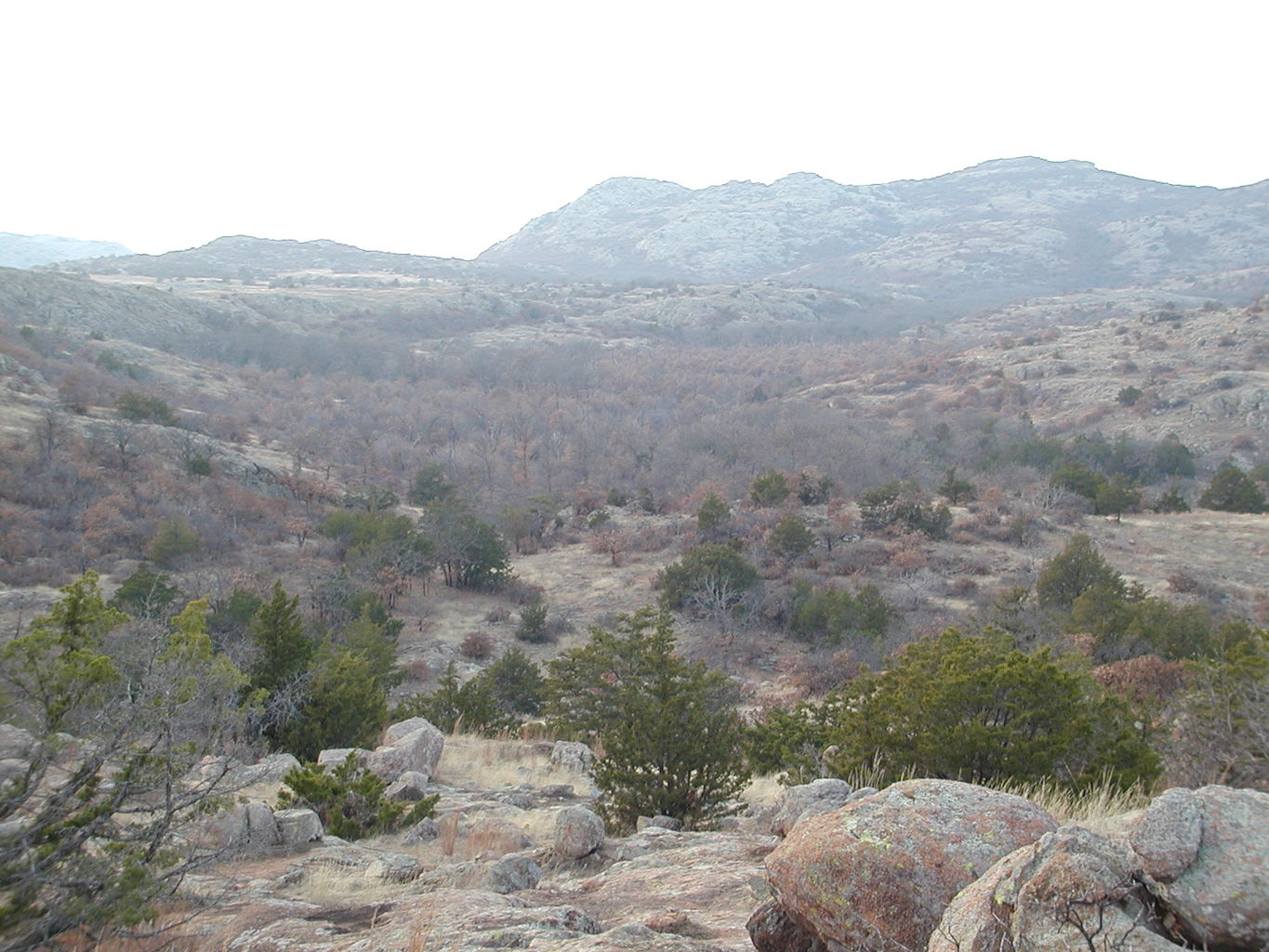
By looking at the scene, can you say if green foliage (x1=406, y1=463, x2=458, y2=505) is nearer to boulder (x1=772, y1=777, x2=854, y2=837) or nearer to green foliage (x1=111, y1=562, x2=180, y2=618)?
green foliage (x1=111, y1=562, x2=180, y2=618)

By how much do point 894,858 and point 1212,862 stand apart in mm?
1151

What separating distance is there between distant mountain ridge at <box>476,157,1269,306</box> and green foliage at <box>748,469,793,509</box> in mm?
79773

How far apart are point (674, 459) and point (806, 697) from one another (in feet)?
75.2

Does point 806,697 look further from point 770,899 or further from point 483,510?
point 483,510

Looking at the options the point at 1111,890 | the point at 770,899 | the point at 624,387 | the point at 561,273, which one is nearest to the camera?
the point at 1111,890

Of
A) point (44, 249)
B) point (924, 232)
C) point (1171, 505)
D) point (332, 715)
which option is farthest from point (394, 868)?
point (44, 249)

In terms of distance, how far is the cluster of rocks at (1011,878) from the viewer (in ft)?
7.25

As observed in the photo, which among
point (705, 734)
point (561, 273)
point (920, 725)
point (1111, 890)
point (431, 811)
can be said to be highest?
point (561, 273)

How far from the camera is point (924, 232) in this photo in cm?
13388

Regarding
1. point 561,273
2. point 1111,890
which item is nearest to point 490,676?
point 1111,890

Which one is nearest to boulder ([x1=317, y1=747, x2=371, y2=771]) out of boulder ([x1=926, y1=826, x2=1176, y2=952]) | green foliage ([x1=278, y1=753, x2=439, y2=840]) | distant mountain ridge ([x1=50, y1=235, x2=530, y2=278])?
green foliage ([x1=278, y1=753, x2=439, y2=840])

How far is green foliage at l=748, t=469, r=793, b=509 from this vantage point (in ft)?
93.9

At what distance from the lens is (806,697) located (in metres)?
16.4

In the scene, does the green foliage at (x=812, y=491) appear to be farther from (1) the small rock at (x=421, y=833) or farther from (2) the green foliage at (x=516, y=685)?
(1) the small rock at (x=421, y=833)
